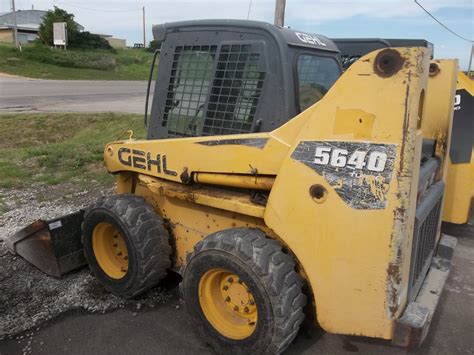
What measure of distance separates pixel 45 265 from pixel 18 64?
33.2 meters

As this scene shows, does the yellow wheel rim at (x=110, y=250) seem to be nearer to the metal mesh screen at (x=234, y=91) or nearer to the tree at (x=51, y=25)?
the metal mesh screen at (x=234, y=91)

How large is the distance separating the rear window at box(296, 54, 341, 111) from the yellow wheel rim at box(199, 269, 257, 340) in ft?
3.95

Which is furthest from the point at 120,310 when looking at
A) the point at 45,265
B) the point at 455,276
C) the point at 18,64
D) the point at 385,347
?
the point at 18,64

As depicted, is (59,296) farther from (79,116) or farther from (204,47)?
(79,116)

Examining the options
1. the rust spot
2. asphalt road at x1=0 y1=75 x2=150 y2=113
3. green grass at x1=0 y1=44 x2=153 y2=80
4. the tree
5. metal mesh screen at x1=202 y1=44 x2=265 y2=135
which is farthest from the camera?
the tree

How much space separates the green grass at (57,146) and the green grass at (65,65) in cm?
1904

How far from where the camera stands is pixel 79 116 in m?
13.2

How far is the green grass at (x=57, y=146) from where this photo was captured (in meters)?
7.14

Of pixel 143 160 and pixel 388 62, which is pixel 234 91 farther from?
pixel 388 62

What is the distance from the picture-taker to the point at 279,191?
263cm

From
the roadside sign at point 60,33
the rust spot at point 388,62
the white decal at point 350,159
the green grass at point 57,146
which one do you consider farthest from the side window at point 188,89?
the roadside sign at point 60,33

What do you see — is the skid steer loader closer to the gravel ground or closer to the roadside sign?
the gravel ground

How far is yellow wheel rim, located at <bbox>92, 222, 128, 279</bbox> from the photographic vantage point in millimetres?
3832

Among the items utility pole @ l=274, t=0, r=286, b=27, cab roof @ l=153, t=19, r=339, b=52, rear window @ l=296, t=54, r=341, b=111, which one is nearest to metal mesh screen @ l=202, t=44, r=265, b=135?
cab roof @ l=153, t=19, r=339, b=52
